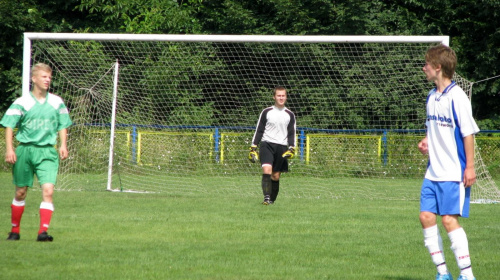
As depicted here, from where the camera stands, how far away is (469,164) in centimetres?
472

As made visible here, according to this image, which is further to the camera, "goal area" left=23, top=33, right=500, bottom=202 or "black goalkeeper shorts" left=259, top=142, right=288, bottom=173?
"goal area" left=23, top=33, right=500, bottom=202

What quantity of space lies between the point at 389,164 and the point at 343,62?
2.61 m

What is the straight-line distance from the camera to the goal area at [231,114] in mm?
14227

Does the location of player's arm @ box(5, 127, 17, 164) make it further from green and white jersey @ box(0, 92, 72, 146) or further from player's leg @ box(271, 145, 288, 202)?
player's leg @ box(271, 145, 288, 202)

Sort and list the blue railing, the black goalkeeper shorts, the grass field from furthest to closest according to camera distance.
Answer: the blue railing → the black goalkeeper shorts → the grass field

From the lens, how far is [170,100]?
15.6 meters

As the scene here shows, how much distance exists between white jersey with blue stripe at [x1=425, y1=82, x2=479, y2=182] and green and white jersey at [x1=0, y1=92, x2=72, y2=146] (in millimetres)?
3502

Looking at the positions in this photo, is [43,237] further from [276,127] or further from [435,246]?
[276,127]

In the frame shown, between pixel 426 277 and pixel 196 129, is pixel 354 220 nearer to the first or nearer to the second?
pixel 426 277

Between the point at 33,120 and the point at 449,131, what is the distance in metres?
3.74

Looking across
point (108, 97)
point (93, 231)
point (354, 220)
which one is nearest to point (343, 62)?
point (108, 97)

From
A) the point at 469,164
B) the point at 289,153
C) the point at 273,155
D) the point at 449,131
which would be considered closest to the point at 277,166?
the point at 273,155

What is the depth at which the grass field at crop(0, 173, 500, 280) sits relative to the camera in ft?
17.1

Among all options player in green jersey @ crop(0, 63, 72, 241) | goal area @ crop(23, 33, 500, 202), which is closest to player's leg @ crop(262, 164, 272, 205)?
goal area @ crop(23, 33, 500, 202)
